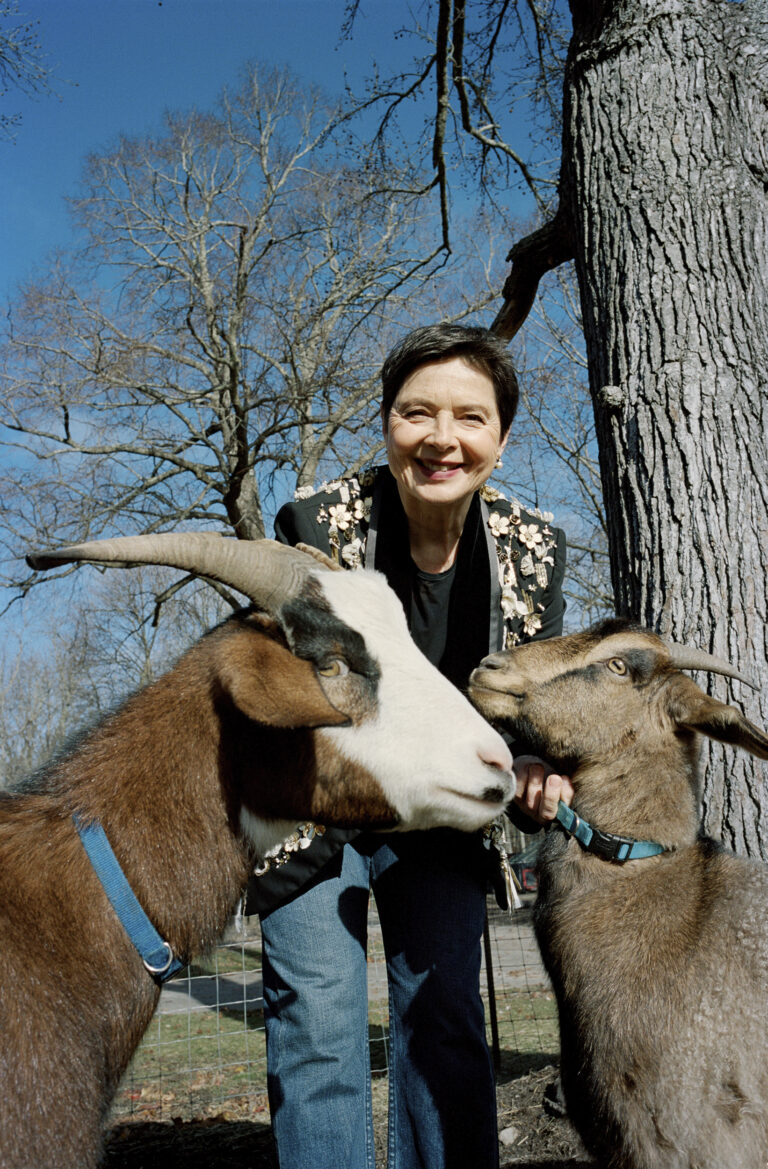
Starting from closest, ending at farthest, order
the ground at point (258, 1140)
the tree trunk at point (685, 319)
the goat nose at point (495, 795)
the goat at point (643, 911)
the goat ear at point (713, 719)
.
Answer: the goat nose at point (495, 795), the goat at point (643, 911), the goat ear at point (713, 719), the tree trunk at point (685, 319), the ground at point (258, 1140)

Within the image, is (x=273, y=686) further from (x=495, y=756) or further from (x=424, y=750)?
(x=495, y=756)

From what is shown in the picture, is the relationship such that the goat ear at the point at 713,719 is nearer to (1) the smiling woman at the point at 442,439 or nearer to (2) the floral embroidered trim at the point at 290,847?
(1) the smiling woman at the point at 442,439

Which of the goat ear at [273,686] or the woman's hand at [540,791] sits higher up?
the goat ear at [273,686]

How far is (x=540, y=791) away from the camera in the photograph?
3.36 m

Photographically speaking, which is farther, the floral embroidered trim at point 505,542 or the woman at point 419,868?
the floral embroidered trim at point 505,542

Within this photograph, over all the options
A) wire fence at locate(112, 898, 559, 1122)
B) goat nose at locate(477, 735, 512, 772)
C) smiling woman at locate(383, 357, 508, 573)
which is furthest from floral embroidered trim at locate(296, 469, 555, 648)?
wire fence at locate(112, 898, 559, 1122)

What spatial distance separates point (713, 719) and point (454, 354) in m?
1.71

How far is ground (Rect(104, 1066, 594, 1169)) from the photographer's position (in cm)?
457

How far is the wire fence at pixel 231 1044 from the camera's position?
6.86 meters

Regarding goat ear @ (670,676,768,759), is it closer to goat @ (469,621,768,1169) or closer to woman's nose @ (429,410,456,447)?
goat @ (469,621,768,1169)

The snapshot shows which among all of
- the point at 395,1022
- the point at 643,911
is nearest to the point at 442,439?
the point at 643,911

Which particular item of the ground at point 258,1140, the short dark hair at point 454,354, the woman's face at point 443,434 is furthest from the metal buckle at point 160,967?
the ground at point 258,1140

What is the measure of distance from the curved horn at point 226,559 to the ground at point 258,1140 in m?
3.32

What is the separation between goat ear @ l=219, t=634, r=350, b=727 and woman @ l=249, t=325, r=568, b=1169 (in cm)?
82
